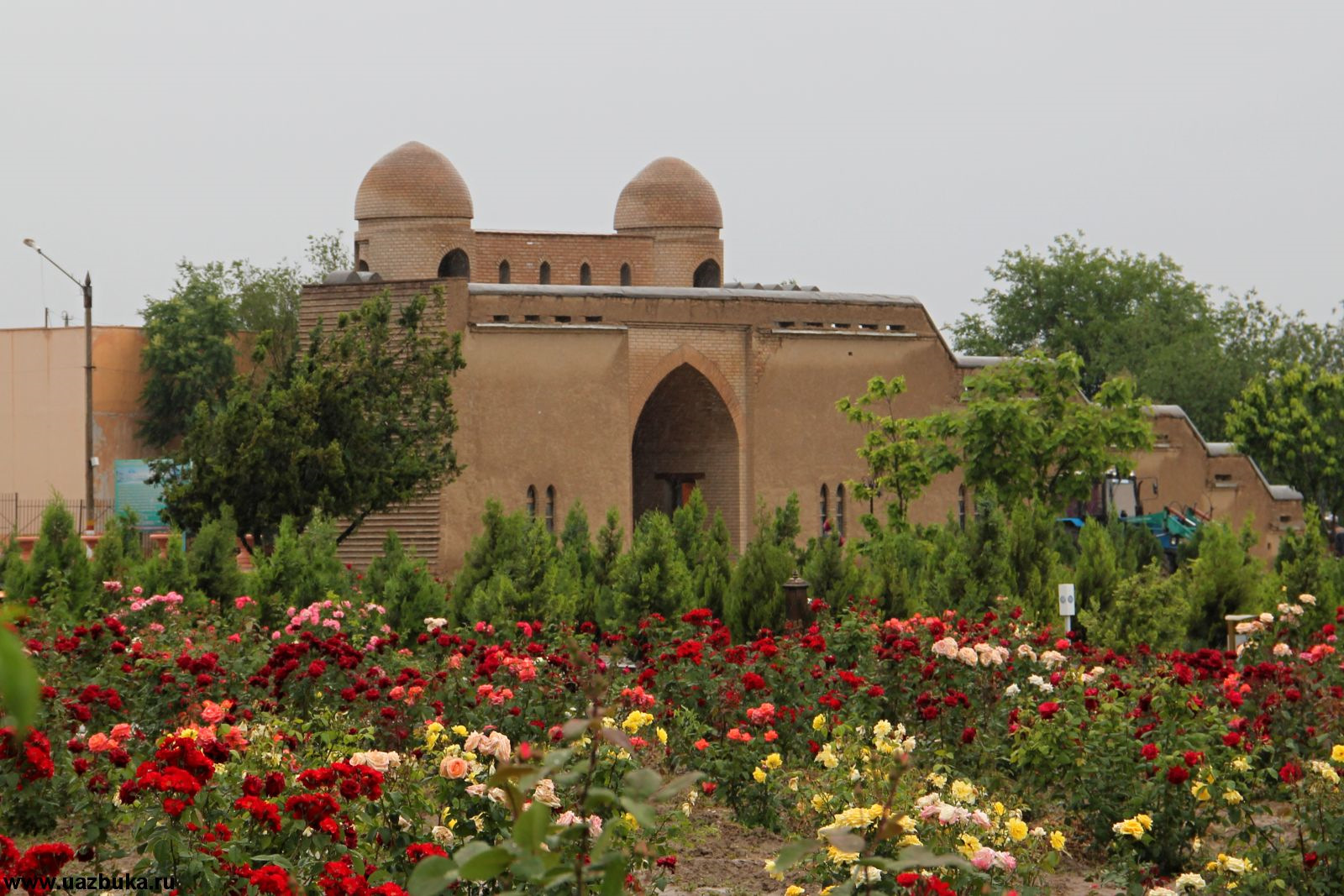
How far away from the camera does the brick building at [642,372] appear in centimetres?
2831

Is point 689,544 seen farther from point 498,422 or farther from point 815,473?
point 815,473

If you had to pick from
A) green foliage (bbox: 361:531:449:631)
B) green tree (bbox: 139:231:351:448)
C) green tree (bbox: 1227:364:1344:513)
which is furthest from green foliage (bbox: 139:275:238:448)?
green foliage (bbox: 361:531:449:631)

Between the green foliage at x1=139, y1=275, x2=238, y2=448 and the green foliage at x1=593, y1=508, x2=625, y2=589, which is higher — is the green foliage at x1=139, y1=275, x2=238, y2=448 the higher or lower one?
the higher one

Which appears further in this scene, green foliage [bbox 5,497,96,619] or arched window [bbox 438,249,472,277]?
arched window [bbox 438,249,472,277]

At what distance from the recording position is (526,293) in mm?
28859

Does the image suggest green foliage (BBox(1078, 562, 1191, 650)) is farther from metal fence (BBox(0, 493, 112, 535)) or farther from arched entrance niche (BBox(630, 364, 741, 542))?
metal fence (BBox(0, 493, 112, 535))

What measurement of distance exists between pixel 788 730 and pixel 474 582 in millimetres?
8329

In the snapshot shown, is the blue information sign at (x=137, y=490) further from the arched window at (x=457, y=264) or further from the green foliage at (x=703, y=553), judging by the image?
the green foliage at (x=703, y=553)

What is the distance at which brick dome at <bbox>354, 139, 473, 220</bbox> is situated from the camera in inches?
1380

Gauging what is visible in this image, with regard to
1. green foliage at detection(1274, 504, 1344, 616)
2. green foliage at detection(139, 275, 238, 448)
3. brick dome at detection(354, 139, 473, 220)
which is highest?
brick dome at detection(354, 139, 473, 220)

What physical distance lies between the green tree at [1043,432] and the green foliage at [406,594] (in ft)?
38.2

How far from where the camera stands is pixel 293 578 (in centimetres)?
1599

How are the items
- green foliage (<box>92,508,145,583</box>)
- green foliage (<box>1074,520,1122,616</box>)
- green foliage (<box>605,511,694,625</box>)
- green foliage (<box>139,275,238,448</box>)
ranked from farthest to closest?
green foliage (<box>139,275,238,448</box>) → green foliage (<box>1074,520,1122,616</box>) → green foliage (<box>605,511,694,625</box>) → green foliage (<box>92,508,145,583</box>)

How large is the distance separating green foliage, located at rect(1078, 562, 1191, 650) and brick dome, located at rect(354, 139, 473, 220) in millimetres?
21498
